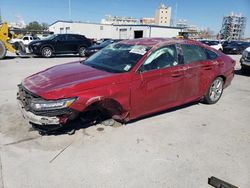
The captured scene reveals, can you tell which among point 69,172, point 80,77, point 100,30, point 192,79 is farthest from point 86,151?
point 100,30

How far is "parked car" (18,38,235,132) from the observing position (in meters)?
3.22

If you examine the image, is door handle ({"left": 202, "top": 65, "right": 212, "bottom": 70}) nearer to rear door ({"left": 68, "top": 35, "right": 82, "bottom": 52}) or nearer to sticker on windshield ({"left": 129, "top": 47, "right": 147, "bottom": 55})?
sticker on windshield ({"left": 129, "top": 47, "right": 147, "bottom": 55})

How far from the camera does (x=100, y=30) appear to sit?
167 ft

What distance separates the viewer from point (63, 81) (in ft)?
11.4

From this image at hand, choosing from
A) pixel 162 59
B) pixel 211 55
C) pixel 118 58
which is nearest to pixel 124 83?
pixel 118 58

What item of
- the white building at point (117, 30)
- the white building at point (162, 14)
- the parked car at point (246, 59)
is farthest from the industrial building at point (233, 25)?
the parked car at point (246, 59)

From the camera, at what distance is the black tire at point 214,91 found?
5.36m

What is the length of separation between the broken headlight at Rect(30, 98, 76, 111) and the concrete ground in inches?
25.1

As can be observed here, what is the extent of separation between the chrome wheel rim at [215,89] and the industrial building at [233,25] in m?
100

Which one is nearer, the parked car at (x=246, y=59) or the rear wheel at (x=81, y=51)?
the parked car at (x=246, y=59)

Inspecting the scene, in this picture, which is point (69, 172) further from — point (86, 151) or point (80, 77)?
point (80, 77)

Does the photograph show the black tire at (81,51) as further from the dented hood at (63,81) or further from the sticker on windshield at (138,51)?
the sticker on windshield at (138,51)

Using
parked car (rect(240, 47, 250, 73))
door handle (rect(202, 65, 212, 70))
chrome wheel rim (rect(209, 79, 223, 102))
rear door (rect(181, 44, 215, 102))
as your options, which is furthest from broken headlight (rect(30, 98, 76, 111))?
parked car (rect(240, 47, 250, 73))

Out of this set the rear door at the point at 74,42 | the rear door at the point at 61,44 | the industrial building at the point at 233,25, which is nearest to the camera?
the rear door at the point at 61,44
